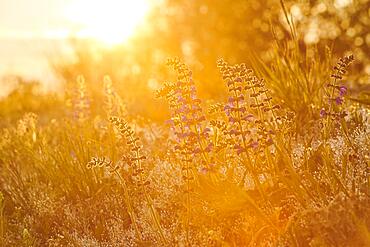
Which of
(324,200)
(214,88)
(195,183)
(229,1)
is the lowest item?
(324,200)

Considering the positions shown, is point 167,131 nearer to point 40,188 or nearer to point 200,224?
point 40,188

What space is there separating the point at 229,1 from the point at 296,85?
15.2ft

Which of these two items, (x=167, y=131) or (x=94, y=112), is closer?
(x=167, y=131)

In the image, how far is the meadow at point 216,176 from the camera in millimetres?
3135

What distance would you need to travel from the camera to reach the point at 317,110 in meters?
4.46

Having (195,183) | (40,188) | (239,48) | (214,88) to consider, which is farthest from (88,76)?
(195,183)

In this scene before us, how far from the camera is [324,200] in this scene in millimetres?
3141

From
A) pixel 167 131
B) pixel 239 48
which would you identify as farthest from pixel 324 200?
Result: pixel 239 48

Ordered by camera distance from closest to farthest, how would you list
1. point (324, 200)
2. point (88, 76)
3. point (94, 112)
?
point (324, 200), point (94, 112), point (88, 76)

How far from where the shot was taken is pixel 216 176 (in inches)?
139

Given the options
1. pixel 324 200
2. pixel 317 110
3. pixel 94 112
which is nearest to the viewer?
pixel 324 200

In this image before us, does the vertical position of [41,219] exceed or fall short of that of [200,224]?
it exceeds it

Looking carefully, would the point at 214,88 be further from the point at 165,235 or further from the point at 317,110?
the point at 165,235

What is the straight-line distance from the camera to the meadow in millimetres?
3135
